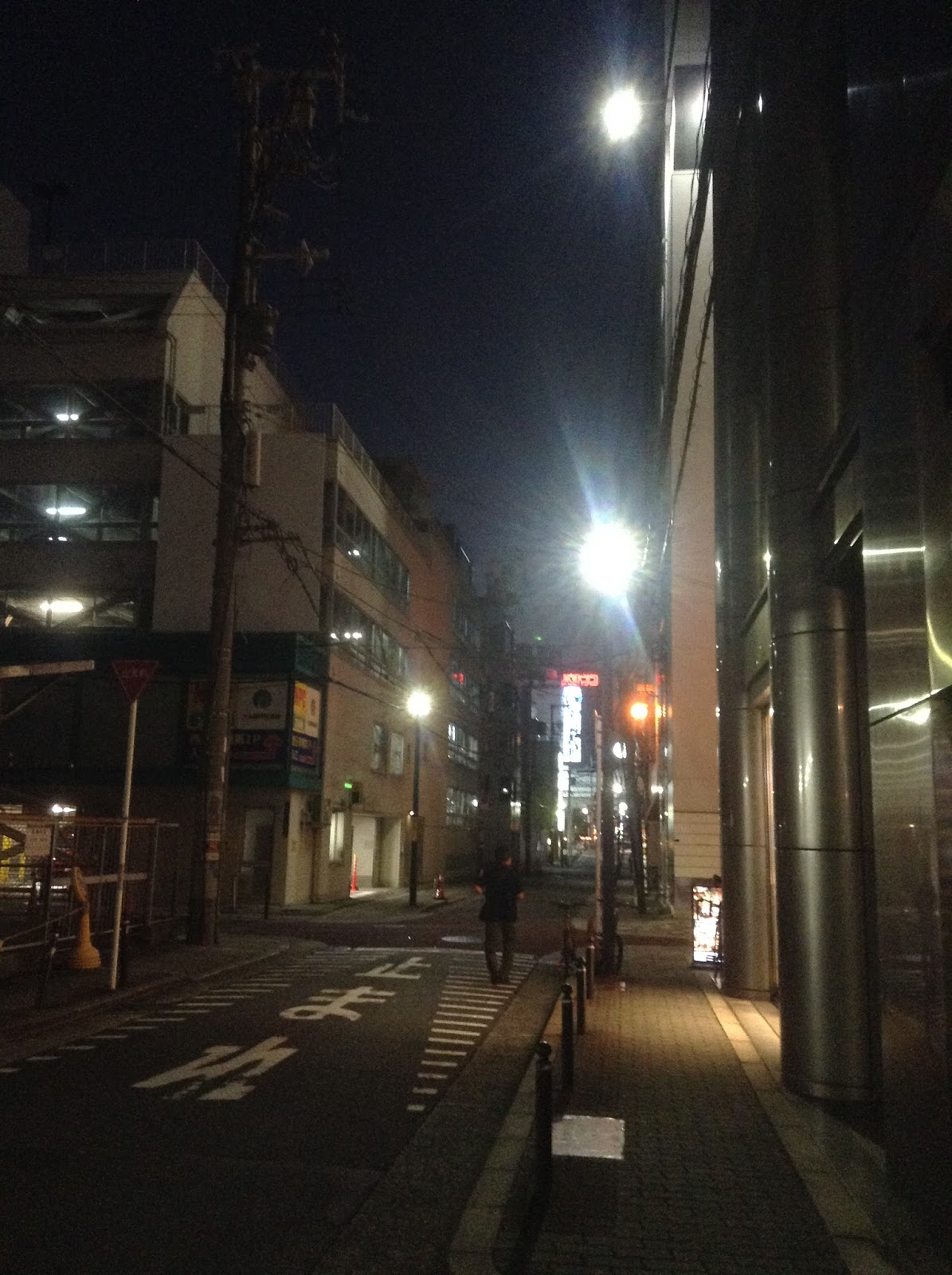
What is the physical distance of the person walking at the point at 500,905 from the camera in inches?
592

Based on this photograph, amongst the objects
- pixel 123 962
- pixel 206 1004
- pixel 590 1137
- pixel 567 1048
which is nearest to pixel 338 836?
pixel 123 962

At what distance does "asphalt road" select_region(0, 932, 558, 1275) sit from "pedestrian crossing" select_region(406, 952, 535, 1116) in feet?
0.13

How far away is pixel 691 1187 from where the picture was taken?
6.50 meters

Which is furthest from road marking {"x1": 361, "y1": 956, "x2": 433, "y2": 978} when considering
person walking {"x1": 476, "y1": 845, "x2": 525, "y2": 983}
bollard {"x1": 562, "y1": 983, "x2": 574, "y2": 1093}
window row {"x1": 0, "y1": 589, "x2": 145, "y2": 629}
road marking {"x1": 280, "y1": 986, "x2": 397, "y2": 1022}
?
window row {"x1": 0, "y1": 589, "x2": 145, "y2": 629}

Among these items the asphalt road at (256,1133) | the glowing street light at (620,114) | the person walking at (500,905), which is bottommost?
the asphalt road at (256,1133)

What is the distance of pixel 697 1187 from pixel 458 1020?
6476 mm

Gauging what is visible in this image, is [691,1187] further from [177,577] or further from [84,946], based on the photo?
[177,577]

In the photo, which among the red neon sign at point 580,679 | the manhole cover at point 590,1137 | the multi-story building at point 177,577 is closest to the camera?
the manhole cover at point 590,1137

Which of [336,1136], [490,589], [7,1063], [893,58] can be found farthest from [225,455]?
[490,589]

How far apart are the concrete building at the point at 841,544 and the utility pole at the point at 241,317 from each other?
760 cm

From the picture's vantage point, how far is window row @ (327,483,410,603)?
33875 millimetres

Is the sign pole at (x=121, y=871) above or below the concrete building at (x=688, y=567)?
below

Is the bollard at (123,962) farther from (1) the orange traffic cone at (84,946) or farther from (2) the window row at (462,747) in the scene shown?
(2) the window row at (462,747)

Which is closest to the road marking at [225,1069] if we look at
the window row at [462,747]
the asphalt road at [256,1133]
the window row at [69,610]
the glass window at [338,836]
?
the asphalt road at [256,1133]
